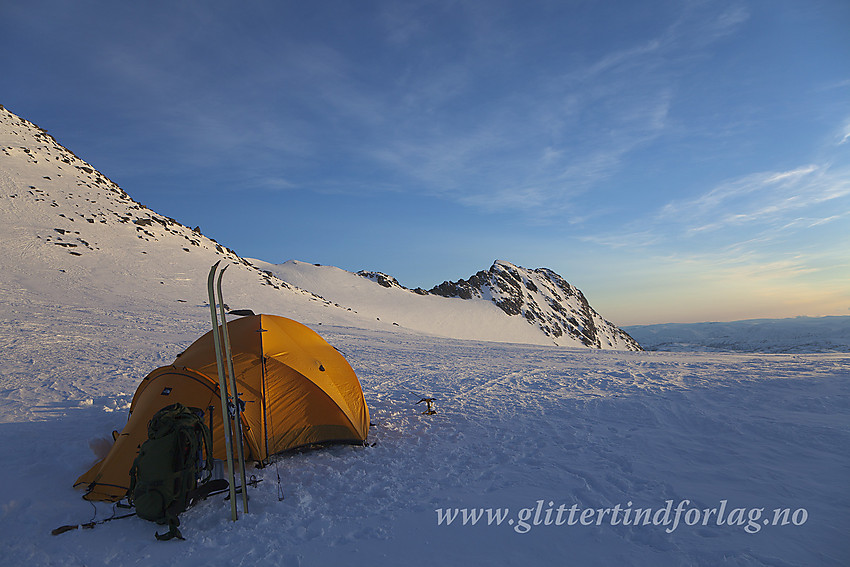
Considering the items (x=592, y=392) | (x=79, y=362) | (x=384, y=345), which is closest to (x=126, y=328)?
(x=79, y=362)

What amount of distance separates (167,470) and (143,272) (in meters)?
37.4

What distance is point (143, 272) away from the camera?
1423 inches

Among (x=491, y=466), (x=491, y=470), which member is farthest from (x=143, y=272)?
(x=491, y=470)

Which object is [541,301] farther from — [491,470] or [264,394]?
[264,394]

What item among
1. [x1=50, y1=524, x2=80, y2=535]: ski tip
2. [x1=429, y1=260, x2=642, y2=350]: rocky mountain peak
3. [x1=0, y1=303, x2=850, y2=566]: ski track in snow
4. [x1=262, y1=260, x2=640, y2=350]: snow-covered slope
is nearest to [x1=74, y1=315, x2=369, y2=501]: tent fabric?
[x1=0, y1=303, x2=850, y2=566]: ski track in snow

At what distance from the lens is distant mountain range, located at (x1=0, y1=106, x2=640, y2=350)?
30031mm

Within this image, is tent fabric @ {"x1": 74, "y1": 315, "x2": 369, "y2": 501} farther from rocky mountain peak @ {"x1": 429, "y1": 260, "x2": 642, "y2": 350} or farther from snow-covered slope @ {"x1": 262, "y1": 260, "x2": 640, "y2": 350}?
rocky mountain peak @ {"x1": 429, "y1": 260, "x2": 642, "y2": 350}

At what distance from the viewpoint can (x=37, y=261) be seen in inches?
1208

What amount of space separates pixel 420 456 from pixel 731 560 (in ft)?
15.6

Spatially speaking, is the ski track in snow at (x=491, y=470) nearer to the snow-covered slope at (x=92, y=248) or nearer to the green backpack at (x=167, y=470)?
the green backpack at (x=167, y=470)

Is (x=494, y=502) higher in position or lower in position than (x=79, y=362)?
lower

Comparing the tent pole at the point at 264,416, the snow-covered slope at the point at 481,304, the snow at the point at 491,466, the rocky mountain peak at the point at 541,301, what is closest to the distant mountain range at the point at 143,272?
the snow-covered slope at the point at 481,304

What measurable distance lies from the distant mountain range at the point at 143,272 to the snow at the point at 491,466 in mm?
13946

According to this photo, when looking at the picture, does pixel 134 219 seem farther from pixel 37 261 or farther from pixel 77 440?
pixel 77 440
